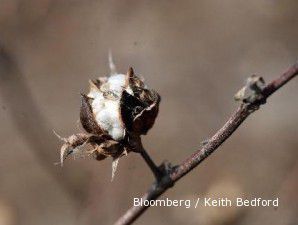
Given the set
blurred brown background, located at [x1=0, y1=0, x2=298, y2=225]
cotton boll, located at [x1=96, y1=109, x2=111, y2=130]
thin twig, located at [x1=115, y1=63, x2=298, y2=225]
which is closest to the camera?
Result: thin twig, located at [x1=115, y1=63, x2=298, y2=225]

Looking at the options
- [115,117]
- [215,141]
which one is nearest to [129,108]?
[115,117]

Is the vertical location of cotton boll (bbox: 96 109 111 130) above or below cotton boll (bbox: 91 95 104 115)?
below

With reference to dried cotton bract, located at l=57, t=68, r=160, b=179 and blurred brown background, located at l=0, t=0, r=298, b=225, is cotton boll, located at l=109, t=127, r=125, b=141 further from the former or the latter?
blurred brown background, located at l=0, t=0, r=298, b=225

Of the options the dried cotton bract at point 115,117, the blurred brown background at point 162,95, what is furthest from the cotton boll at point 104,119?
the blurred brown background at point 162,95

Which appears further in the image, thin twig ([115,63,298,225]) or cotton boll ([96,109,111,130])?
cotton boll ([96,109,111,130])

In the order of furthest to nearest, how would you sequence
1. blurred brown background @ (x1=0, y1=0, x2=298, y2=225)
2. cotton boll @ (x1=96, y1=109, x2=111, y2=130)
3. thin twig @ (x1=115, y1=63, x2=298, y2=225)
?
blurred brown background @ (x1=0, y1=0, x2=298, y2=225)
cotton boll @ (x1=96, y1=109, x2=111, y2=130)
thin twig @ (x1=115, y1=63, x2=298, y2=225)

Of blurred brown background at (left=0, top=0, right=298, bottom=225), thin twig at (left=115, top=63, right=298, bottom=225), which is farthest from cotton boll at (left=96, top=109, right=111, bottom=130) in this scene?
blurred brown background at (left=0, top=0, right=298, bottom=225)

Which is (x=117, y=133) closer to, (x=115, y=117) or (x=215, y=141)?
(x=115, y=117)

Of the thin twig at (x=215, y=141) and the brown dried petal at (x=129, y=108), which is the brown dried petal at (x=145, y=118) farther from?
the thin twig at (x=215, y=141)
